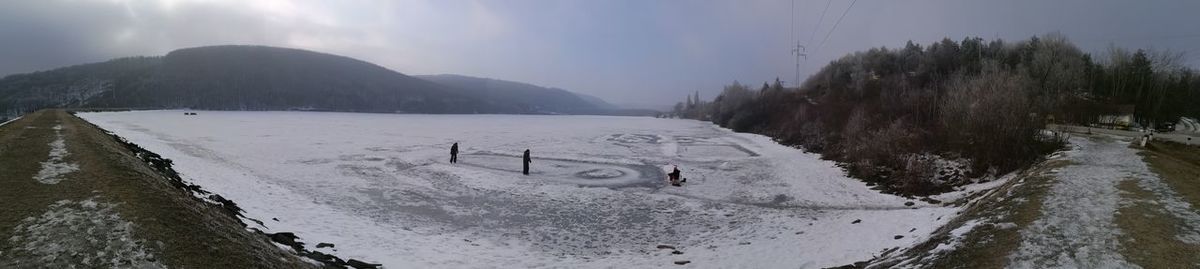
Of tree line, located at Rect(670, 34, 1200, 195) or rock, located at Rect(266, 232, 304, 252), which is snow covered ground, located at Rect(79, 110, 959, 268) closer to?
rock, located at Rect(266, 232, 304, 252)

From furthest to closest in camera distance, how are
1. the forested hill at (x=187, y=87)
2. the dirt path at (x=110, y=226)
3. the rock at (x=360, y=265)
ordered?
the forested hill at (x=187, y=87) < the rock at (x=360, y=265) < the dirt path at (x=110, y=226)

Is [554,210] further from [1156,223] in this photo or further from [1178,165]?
[1178,165]

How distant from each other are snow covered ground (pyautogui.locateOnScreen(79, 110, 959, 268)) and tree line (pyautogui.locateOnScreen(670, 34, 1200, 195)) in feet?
13.3

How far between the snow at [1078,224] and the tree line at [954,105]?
527 centimetres

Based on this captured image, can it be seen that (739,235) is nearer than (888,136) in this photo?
Yes

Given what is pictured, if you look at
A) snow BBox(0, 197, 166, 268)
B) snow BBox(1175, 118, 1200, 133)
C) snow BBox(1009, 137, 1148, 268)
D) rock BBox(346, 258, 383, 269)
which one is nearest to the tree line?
snow BBox(1175, 118, 1200, 133)

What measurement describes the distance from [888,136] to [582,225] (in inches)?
897

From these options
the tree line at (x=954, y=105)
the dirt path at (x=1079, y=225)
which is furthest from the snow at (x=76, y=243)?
the tree line at (x=954, y=105)

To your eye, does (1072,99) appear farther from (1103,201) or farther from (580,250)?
(580,250)

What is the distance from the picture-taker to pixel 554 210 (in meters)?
16.5

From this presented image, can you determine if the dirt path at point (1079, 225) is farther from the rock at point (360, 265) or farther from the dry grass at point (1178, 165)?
the rock at point (360, 265)

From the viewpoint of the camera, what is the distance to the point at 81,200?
8422 millimetres

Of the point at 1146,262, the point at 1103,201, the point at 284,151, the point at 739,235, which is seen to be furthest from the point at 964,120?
the point at 284,151

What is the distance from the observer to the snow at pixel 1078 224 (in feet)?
26.0
